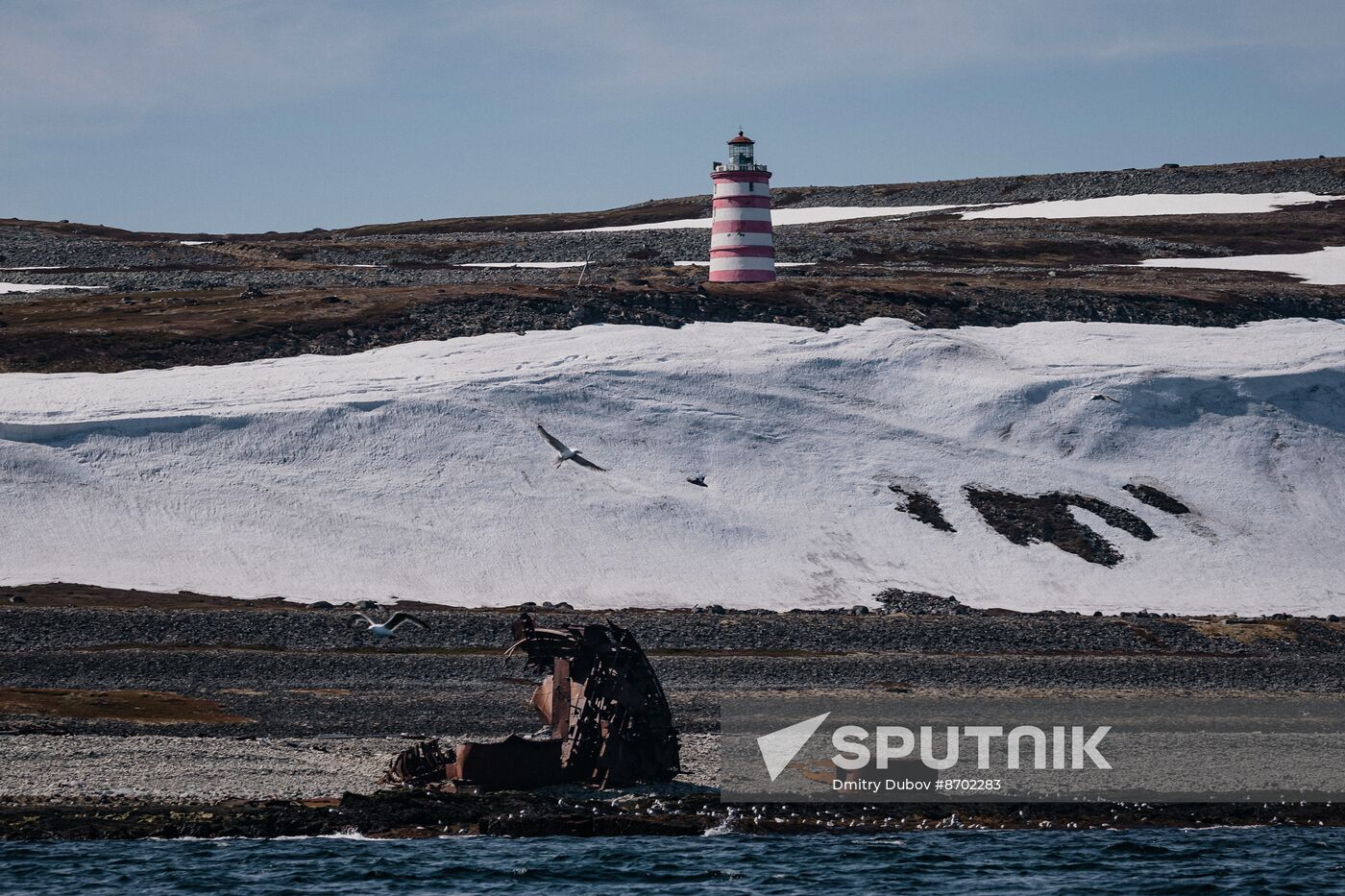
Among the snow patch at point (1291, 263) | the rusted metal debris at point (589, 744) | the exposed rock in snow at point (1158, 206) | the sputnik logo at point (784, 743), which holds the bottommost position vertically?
the sputnik logo at point (784, 743)

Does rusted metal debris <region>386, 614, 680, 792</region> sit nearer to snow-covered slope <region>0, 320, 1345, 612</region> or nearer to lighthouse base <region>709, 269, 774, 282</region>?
snow-covered slope <region>0, 320, 1345, 612</region>

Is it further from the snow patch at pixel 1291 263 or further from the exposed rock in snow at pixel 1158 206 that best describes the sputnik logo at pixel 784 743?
the exposed rock in snow at pixel 1158 206

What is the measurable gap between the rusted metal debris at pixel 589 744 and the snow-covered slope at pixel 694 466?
882 inches

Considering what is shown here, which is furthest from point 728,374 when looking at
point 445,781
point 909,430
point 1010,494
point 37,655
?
point 445,781

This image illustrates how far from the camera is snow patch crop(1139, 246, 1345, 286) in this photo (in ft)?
344

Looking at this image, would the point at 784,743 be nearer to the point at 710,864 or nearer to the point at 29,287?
the point at 710,864

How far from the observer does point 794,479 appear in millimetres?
69188

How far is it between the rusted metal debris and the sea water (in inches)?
93.2

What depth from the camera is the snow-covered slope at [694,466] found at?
197ft

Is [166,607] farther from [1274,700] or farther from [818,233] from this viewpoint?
[818,233]

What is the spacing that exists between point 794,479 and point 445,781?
36928 mm

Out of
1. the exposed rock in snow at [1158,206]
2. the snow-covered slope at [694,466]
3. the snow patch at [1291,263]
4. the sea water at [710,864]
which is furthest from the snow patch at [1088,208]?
the sea water at [710,864]

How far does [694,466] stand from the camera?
69.7 metres

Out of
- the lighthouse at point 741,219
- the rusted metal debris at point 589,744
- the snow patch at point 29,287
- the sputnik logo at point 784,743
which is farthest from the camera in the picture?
the snow patch at point 29,287
